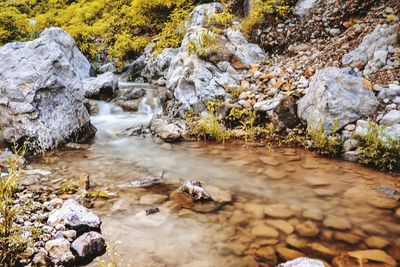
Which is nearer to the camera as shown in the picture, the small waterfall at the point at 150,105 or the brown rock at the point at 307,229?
the brown rock at the point at 307,229

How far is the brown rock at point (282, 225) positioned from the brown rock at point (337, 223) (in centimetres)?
34

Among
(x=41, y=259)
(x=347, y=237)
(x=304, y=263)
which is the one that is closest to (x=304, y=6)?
(x=347, y=237)

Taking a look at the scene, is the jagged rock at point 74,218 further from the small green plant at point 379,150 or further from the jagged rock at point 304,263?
the small green plant at point 379,150

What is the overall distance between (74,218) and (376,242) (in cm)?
251

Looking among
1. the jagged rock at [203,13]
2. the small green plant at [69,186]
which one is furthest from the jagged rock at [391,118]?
the jagged rock at [203,13]

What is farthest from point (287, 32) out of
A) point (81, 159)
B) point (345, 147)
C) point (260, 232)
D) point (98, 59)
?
point (98, 59)

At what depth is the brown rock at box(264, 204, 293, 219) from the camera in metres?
3.34

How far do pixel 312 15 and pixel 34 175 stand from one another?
675 centimetres

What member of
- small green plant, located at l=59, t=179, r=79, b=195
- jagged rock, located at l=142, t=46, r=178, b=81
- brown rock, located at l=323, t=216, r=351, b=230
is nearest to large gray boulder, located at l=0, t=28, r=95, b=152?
small green plant, located at l=59, t=179, r=79, b=195

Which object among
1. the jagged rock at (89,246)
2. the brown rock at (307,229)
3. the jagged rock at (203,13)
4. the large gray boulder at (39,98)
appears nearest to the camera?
the jagged rock at (89,246)

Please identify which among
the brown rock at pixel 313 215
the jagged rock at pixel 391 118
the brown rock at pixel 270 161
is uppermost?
the jagged rock at pixel 391 118

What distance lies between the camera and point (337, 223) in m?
3.17

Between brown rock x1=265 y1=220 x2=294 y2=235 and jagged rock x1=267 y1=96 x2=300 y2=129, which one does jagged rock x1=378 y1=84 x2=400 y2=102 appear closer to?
jagged rock x1=267 y1=96 x2=300 y2=129

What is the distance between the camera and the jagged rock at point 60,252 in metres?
2.48
